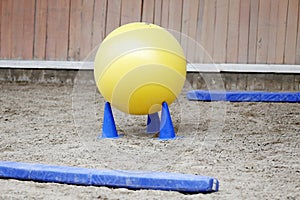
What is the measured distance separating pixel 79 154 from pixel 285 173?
1.16 meters

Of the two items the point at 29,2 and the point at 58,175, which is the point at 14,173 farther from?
the point at 29,2

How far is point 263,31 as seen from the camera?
6.62 metres

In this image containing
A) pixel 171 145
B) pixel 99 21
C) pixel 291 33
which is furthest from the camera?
pixel 99 21

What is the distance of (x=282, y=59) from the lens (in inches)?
261

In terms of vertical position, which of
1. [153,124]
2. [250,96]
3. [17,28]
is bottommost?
[250,96]

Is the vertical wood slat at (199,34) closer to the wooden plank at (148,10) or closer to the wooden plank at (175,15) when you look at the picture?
the wooden plank at (175,15)

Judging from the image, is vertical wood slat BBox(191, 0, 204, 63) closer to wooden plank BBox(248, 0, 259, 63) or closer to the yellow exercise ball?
wooden plank BBox(248, 0, 259, 63)

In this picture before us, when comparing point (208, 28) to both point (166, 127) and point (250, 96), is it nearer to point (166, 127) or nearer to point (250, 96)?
point (250, 96)

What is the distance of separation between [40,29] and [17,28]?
0.91ft

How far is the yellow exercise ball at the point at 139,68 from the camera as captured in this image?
3.75m

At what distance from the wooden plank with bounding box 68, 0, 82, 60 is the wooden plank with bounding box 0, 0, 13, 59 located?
0.73 meters

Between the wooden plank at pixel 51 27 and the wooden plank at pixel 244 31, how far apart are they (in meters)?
2.12

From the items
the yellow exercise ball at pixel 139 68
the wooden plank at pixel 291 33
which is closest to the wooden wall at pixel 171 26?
the wooden plank at pixel 291 33

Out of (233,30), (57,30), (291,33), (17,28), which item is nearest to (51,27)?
(57,30)
